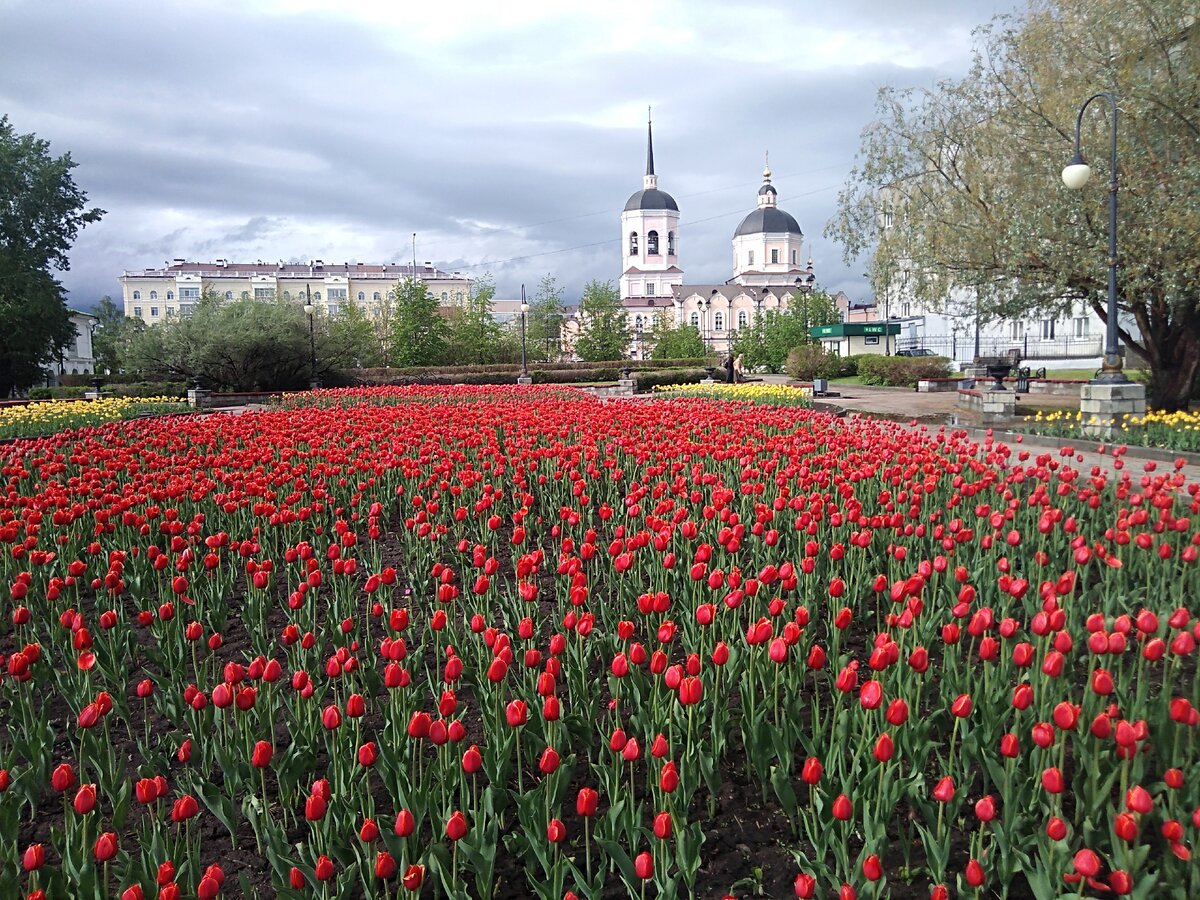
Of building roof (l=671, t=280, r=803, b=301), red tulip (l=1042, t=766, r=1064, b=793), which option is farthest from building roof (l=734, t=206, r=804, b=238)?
red tulip (l=1042, t=766, r=1064, b=793)

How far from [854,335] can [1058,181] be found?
35935 millimetres

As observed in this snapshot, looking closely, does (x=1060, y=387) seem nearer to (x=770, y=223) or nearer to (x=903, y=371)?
(x=903, y=371)

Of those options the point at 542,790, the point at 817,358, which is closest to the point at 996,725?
the point at 542,790

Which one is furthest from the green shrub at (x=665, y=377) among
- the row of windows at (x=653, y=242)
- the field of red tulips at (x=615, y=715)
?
the row of windows at (x=653, y=242)

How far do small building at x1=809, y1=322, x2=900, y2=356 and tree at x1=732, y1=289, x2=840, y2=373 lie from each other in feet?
4.10

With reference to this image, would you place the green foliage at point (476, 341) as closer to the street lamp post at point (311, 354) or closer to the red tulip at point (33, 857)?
the street lamp post at point (311, 354)

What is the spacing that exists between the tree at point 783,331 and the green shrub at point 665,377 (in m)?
14.4

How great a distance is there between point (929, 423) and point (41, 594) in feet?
56.2

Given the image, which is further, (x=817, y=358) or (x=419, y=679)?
(x=817, y=358)

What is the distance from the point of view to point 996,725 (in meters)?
2.98

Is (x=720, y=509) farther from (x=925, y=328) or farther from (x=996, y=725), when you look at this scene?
(x=925, y=328)

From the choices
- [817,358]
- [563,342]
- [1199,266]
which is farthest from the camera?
[563,342]

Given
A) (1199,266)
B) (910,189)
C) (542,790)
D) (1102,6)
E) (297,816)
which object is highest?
(1102,6)

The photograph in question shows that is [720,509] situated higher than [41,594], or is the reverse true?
[720,509]
